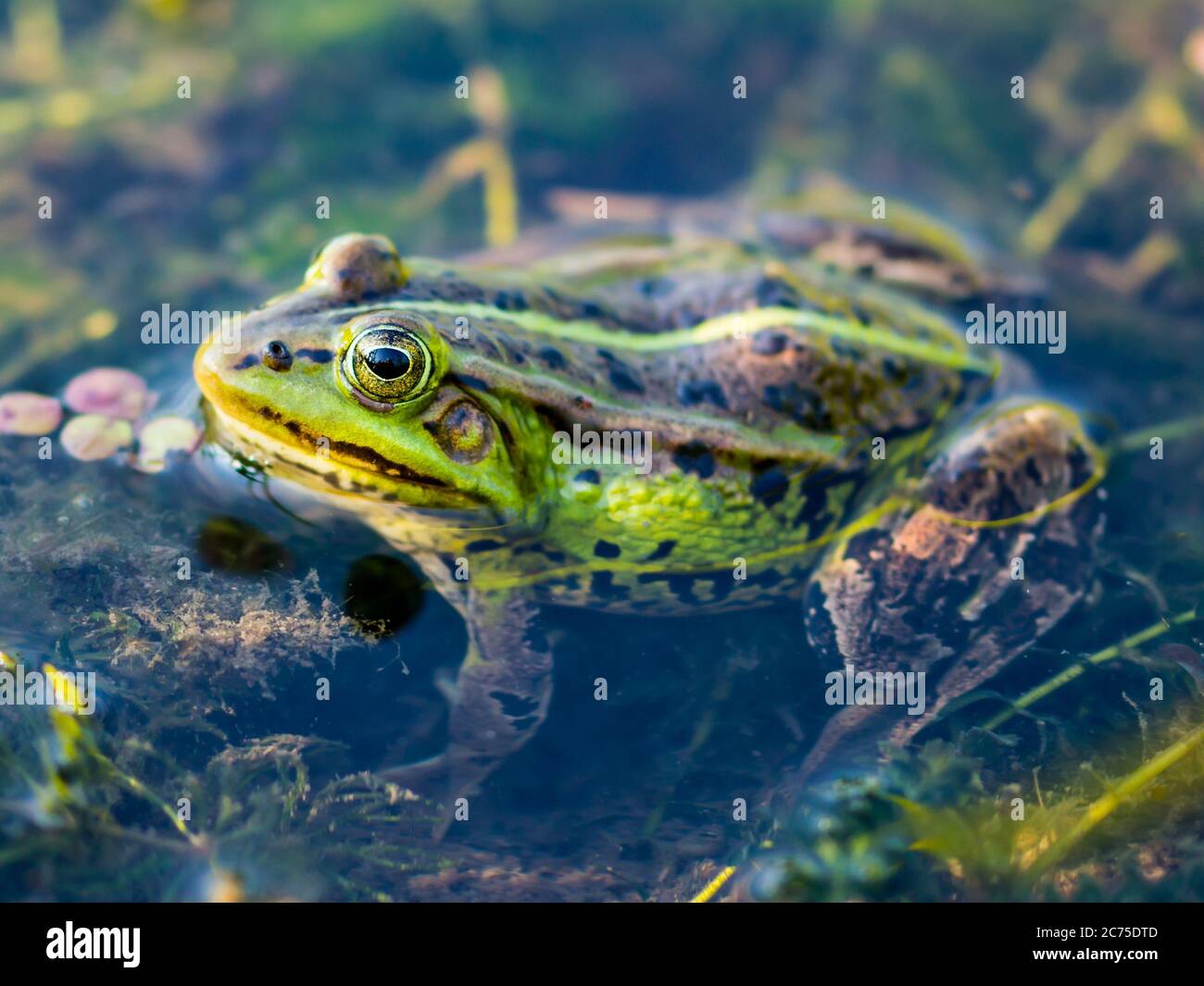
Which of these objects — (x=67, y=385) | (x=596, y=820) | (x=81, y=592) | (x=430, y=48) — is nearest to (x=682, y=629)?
(x=596, y=820)

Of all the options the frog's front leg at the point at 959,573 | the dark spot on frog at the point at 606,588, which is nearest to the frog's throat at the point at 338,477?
the dark spot on frog at the point at 606,588

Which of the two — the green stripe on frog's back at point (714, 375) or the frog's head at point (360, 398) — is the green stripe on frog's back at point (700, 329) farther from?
the frog's head at point (360, 398)

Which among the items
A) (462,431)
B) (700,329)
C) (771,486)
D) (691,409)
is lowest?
(771,486)

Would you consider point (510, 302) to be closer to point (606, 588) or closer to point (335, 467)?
point (335, 467)

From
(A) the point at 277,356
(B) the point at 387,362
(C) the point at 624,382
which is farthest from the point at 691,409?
(A) the point at 277,356

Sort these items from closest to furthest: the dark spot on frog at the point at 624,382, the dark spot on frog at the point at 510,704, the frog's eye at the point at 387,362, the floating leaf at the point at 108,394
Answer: the frog's eye at the point at 387,362 → the dark spot on frog at the point at 624,382 → the dark spot on frog at the point at 510,704 → the floating leaf at the point at 108,394

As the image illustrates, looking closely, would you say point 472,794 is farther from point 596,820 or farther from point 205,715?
point 205,715
